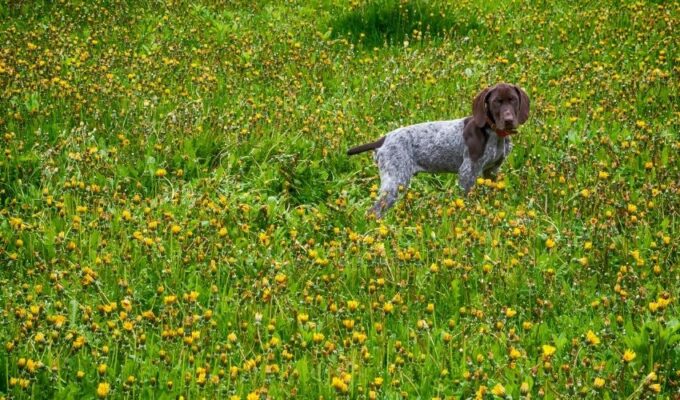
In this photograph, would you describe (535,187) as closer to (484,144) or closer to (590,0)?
(484,144)

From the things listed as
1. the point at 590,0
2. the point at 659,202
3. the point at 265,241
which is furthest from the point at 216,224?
the point at 590,0

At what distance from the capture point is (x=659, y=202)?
6.06 metres

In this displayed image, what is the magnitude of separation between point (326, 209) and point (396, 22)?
4644 millimetres

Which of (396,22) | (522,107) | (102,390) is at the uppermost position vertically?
(522,107)

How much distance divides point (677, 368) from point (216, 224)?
2.88 meters

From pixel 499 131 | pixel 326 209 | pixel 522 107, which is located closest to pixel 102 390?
pixel 326 209

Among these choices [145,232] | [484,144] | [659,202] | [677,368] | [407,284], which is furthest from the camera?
[484,144]

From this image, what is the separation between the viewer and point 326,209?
6.58 metres

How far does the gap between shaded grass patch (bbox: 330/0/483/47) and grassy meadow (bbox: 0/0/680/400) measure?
0.03 m

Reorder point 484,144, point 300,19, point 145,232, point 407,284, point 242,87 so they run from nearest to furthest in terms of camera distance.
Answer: point 407,284 → point 145,232 → point 484,144 → point 242,87 → point 300,19

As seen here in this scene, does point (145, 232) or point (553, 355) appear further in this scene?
point (145, 232)

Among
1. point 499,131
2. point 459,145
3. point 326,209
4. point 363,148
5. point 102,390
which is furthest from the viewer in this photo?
point 363,148

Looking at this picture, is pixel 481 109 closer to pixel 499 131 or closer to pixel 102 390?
pixel 499 131

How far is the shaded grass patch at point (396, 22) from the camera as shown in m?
10.5
